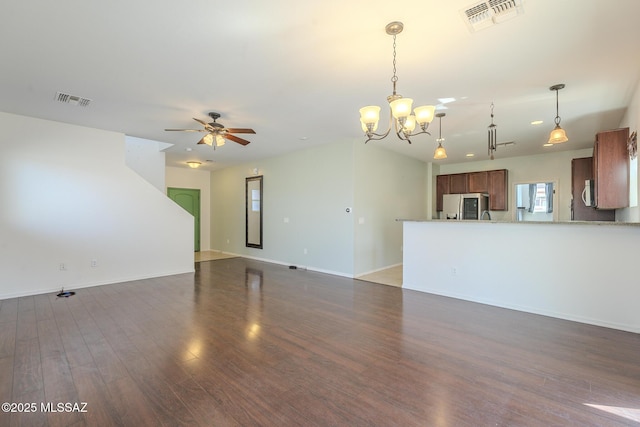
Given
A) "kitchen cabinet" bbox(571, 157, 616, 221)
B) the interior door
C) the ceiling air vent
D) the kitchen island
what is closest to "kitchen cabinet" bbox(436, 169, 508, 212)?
"kitchen cabinet" bbox(571, 157, 616, 221)

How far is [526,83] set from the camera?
10.7 feet

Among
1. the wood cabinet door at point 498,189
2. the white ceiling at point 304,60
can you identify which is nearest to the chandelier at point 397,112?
the white ceiling at point 304,60

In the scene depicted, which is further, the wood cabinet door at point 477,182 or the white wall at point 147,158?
the wood cabinet door at point 477,182

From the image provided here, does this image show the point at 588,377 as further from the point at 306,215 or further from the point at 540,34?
the point at 306,215

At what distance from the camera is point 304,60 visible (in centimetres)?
280

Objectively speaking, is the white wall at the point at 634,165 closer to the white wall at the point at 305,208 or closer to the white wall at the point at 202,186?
the white wall at the point at 305,208

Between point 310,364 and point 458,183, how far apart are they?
728 centimetres

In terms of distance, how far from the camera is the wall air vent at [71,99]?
3643mm

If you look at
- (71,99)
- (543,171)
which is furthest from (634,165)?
(71,99)

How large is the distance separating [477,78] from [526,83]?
615mm

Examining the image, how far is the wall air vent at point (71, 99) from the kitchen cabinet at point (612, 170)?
692 cm

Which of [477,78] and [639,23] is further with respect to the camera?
[477,78]

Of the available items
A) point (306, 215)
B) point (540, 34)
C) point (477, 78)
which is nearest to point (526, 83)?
point (477, 78)

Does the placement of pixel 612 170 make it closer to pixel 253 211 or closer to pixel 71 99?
pixel 253 211
